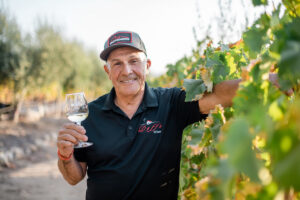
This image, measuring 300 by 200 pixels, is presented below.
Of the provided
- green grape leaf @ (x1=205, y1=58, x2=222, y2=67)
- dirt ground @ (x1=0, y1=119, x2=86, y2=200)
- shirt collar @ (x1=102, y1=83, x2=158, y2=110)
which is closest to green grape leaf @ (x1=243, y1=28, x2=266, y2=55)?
green grape leaf @ (x1=205, y1=58, x2=222, y2=67)

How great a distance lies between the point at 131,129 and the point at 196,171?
646mm

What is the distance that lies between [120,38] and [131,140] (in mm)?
980

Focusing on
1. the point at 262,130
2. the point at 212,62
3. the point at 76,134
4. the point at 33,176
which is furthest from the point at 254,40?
the point at 33,176

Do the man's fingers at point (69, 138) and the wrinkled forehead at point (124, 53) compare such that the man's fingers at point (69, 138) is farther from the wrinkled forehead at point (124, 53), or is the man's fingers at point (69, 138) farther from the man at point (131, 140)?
the wrinkled forehead at point (124, 53)

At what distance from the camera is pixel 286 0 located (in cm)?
86

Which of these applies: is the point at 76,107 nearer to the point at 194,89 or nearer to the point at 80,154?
the point at 80,154

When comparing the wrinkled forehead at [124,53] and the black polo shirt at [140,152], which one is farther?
the wrinkled forehead at [124,53]

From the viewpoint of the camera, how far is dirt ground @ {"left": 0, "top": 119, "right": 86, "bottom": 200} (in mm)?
6039

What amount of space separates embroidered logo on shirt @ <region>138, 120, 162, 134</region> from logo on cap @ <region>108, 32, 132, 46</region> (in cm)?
80

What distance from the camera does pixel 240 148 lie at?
569 millimetres

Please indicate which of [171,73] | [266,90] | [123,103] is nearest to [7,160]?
[171,73]

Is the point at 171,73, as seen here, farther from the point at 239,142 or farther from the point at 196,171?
the point at 239,142

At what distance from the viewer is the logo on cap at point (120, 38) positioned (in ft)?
8.19

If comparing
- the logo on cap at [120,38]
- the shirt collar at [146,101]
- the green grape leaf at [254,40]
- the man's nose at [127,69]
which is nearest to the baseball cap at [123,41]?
the logo on cap at [120,38]
